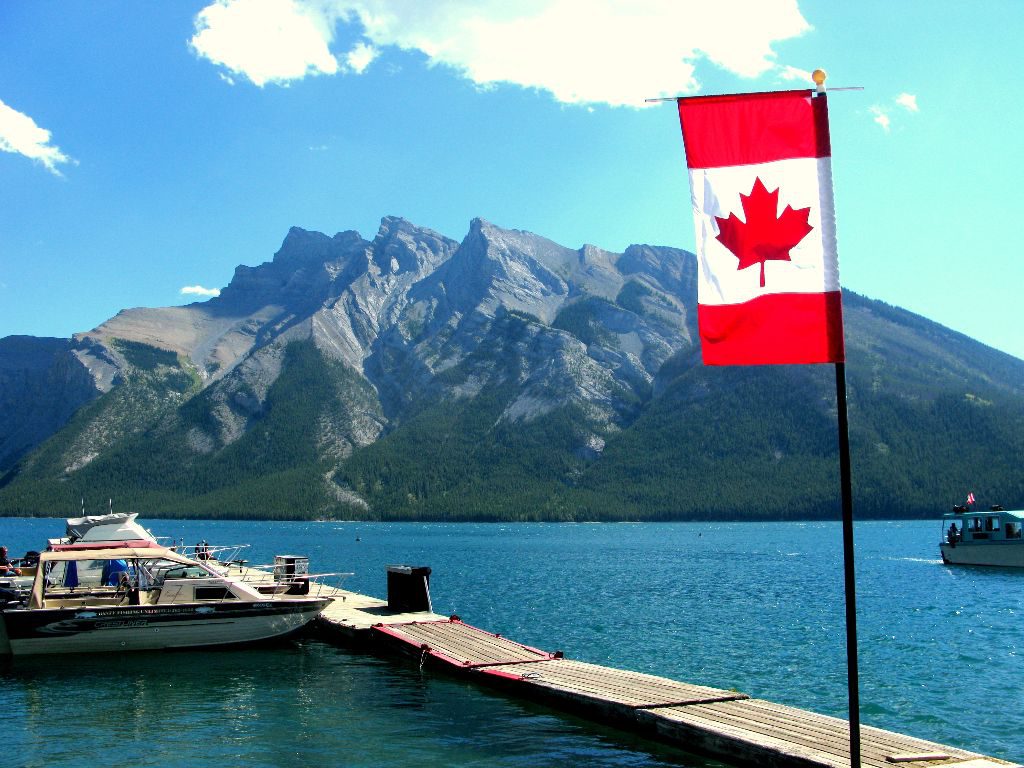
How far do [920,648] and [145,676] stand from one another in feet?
104

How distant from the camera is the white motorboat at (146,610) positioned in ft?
112

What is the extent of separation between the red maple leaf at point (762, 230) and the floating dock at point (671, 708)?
9794 mm

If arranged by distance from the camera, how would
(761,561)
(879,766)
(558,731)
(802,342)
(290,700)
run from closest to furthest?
(802,342) → (879,766) → (558,731) → (290,700) → (761,561)

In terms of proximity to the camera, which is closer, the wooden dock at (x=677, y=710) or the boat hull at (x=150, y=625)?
the wooden dock at (x=677, y=710)

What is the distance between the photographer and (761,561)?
4104 inches

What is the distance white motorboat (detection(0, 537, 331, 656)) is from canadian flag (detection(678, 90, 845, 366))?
1107 inches

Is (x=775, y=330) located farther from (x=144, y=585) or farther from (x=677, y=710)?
(x=144, y=585)

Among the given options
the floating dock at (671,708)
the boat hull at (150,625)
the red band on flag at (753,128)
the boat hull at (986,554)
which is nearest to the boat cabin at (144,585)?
the boat hull at (150,625)

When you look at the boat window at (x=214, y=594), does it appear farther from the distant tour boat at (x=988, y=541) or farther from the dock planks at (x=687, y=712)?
the distant tour boat at (x=988, y=541)

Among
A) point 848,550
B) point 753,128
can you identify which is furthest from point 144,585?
point 753,128

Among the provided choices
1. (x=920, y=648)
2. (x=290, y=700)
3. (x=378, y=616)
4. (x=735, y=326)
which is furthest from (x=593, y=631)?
(x=735, y=326)

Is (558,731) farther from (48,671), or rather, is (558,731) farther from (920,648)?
(920,648)

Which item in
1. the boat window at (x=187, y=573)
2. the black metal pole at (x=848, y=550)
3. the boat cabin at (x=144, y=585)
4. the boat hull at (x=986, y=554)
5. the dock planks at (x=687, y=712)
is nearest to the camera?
the black metal pole at (x=848, y=550)

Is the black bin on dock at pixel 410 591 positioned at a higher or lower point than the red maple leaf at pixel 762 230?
lower
